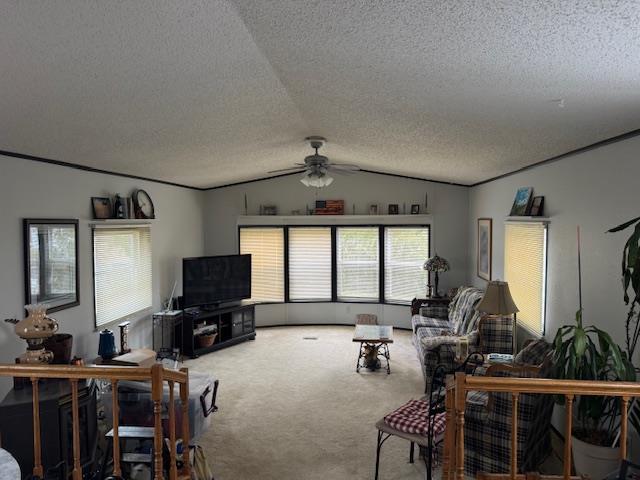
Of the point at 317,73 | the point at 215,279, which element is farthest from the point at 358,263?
the point at 317,73

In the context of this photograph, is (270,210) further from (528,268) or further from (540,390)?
(540,390)

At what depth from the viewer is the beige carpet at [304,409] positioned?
3.73 metres

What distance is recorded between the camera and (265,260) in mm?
8391

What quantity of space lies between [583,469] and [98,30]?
11.6 feet

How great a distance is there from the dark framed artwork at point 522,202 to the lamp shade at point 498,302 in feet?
3.04

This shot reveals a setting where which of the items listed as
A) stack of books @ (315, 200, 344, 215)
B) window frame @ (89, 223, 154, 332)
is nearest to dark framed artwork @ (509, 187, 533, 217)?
stack of books @ (315, 200, 344, 215)

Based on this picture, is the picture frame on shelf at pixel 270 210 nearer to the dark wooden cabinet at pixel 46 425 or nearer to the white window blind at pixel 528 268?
the white window blind at pixel 528 268

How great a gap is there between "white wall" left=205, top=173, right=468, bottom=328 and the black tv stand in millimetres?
872

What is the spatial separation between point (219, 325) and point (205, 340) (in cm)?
38

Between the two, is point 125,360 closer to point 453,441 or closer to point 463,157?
point 453,441

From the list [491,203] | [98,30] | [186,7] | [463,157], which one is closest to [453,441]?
[186,7]

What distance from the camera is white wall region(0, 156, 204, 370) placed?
12.5ft

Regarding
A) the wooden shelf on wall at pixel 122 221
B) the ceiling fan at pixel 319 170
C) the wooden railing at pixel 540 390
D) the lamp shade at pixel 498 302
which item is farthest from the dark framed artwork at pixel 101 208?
the wooden railing at pixel 540 390

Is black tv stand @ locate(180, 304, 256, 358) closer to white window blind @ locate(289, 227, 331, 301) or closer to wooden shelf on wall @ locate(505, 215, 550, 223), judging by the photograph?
white window blind @ locate(289, 227, 331, 301)
